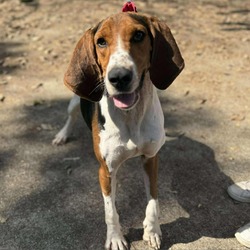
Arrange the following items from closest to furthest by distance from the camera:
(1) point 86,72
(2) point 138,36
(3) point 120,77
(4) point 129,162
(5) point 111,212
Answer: (3) point 120,77 → (2) point 138,36 → (1) point 86,72 → (5) point 111,212 → (4) point 129,162

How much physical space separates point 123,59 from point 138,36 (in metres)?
0.27

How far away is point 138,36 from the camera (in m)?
2.85

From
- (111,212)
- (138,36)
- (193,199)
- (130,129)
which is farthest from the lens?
(193,199)

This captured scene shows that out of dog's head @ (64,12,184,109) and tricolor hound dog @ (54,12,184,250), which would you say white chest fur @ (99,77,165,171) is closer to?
tricolor hound dog @ (54,12,184,250)

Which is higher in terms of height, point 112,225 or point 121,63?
point 121,63

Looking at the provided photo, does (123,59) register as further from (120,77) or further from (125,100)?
(125,100)

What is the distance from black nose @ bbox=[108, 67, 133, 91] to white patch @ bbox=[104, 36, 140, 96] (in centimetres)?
3

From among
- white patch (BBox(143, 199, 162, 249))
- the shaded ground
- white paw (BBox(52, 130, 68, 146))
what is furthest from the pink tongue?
white paw (BBox(52, 130, 68, 146))

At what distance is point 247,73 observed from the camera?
6.50 metres

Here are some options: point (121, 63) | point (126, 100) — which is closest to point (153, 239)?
point (126, 100)

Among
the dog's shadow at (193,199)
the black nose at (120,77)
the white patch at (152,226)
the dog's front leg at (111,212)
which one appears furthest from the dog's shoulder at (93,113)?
the dog's shadow at (193,199)

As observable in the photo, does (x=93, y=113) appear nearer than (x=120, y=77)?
No

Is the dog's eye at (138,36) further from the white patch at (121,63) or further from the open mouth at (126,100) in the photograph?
the open mouth at (126,100)

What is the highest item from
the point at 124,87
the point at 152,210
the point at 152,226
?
the point at 124,87
